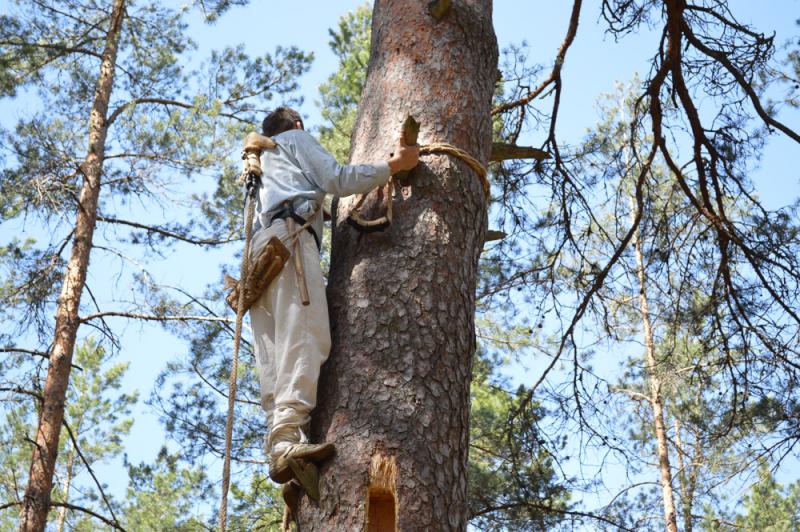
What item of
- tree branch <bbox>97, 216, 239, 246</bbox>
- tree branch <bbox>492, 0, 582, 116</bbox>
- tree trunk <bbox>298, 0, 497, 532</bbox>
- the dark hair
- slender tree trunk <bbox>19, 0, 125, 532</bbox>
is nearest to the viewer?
tree trunk <bbox>298, 0, 497, 532</bbox>

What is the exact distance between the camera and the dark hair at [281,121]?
4039 millimetres

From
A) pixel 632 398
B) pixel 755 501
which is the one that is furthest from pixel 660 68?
pixel 755 501

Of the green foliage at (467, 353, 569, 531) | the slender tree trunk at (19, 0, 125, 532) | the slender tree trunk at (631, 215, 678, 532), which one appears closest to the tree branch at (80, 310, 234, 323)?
the slender tree trunk at (19, 0, 125, 532)

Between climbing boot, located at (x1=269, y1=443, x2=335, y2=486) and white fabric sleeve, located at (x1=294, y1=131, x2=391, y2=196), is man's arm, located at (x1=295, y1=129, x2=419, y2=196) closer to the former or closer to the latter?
white fabric sleeve, located at (x1=294, y1=131, x2=391, y2=196)

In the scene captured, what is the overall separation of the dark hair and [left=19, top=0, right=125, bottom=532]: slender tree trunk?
387cm

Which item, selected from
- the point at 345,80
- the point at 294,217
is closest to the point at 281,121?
the point at 294,217

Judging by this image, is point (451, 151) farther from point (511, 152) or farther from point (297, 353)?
point (511, 152)

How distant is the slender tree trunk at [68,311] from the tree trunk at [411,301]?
14.7 ft

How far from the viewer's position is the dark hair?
159 inches

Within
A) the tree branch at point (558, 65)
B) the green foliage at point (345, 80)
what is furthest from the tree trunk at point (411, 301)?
the green foliage at point (345, 80)

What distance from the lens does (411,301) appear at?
3.08 m

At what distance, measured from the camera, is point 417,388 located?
293 cm

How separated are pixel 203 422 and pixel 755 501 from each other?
26.9 feet

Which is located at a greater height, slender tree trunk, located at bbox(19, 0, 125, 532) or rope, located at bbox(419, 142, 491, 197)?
slender tree trunk, located at bbox(19, 0, 125, 532)
